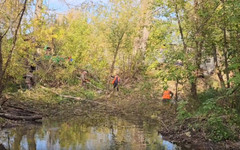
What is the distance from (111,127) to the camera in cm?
1102

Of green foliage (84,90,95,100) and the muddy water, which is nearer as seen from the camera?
the muddy water

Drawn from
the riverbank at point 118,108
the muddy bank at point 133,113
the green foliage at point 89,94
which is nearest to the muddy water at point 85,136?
the muddy bank at point 133,113

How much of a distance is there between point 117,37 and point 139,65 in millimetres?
3702

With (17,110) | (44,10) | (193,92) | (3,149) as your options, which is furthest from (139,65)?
(3,149)

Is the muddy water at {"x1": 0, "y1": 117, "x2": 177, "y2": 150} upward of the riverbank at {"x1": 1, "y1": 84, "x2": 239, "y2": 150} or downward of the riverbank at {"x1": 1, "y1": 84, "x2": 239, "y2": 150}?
downward

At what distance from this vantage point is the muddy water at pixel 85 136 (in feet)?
26.4

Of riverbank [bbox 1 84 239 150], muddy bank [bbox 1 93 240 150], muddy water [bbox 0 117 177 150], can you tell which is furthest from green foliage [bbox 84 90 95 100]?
muddy water [bbox 0 117 177 150]

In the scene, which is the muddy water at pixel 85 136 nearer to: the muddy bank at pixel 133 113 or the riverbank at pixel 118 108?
the muddy bank at pixel 133 113

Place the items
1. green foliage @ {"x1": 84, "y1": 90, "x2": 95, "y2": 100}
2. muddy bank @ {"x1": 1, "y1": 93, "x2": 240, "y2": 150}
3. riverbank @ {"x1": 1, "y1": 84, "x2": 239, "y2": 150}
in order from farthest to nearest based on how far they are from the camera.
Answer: green foliage @ {"x1": 84, "y1": 90, "x2": 95, "y2": 100}
riverbank @ {"x1": 1, "y1": 84, "x2": 239, "y2": 150}
muddy bank @ {"x1": 1, "y1": 93, "x2": 240, "y2": 150}

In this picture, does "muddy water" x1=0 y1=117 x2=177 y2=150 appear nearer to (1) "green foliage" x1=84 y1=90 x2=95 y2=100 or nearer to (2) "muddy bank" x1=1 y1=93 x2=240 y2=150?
(2) "muddy bank" x1=1 y1=93 x2=240 y2=150

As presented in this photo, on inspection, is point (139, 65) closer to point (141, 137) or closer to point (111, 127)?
point (111, 127)

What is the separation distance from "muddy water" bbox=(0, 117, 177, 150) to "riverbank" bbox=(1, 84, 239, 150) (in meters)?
0.63

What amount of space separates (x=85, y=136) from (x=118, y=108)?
20.8 ft

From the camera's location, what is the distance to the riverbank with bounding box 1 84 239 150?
8945 millimetres
